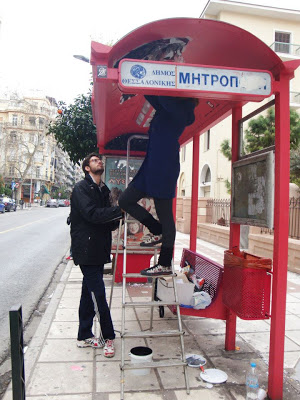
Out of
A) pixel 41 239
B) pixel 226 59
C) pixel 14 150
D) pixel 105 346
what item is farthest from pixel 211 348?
pixel 14 150

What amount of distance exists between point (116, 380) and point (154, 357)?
2.05ft

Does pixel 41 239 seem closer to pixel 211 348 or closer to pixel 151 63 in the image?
pixel 211 348

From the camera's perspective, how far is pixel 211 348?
153 inches

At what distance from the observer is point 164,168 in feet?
10.4

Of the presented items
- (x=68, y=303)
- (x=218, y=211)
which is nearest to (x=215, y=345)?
(x=68, y=303)

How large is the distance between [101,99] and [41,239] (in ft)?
38.7

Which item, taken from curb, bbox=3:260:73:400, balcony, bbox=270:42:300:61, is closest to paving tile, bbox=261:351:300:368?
curb, bbox=3:260:73:400

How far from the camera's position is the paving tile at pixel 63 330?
13.7ft

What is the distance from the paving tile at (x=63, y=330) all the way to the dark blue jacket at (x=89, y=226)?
114 cm

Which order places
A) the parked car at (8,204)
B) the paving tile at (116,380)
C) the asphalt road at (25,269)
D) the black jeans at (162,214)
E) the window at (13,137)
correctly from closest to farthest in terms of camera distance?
the paving tile at (116,380) < the black jeans at (162,214) < the asphalt road at (25,269) < the parked car at (8,204) < the window at (13,137)

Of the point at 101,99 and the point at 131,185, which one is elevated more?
the point at 101,99

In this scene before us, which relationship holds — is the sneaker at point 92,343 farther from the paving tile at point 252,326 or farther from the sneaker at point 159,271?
the paving tile at point 252,326

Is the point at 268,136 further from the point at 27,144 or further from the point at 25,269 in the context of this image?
the point at 27,144

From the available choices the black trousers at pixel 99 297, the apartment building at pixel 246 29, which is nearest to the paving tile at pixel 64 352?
the black trousers at pixel 99 297
